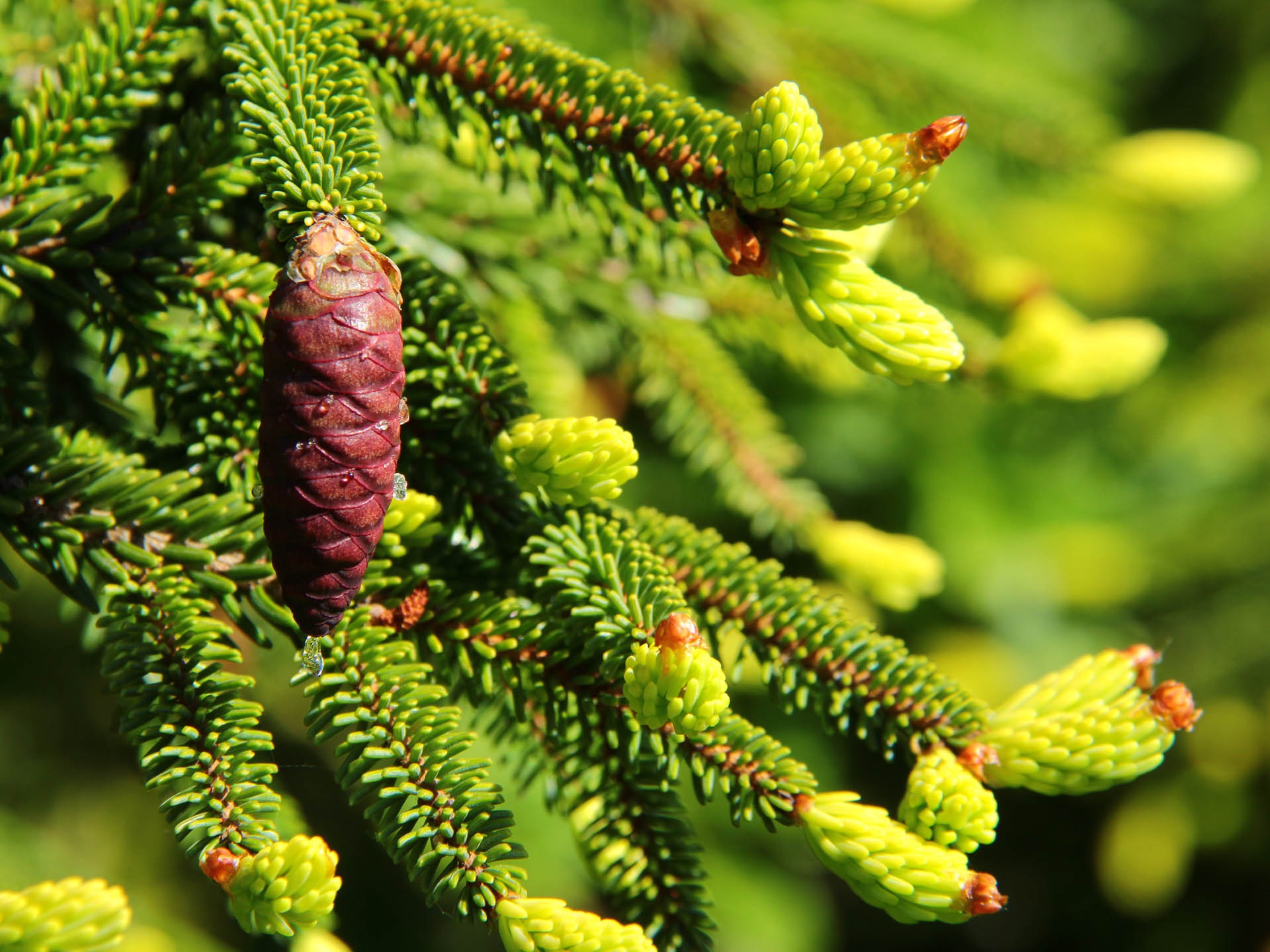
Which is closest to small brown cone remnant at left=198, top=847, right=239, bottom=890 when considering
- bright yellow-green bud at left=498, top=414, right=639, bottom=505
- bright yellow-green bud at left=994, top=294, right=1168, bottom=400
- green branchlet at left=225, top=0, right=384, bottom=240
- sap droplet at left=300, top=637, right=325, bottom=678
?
sap droplet at left=300, top=637, right=325, bottom=678

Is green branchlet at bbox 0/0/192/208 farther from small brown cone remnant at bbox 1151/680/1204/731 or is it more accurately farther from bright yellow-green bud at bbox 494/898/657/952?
small brown cone remnant at bbox 1151/680/1204/731

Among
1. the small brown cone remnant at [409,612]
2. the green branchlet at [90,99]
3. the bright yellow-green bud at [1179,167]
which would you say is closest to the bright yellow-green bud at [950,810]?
the small brown cone remnant at [409,612]

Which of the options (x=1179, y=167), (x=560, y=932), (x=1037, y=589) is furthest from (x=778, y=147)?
(x=1037, y=589)

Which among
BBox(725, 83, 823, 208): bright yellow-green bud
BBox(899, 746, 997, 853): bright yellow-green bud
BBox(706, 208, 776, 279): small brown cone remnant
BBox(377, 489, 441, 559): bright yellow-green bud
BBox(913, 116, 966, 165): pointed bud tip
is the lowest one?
BBox(377, 489, 441, 559): bright yellow-green bud

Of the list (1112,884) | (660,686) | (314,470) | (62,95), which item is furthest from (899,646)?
(1112,884)

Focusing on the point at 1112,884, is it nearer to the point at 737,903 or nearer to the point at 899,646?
the point at 737,903

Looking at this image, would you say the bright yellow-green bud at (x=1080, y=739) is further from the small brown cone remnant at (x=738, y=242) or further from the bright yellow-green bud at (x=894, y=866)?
the small brown cone remnant at (x=738, y=242)

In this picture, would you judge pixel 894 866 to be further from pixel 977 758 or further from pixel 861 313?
pixel 861 313
